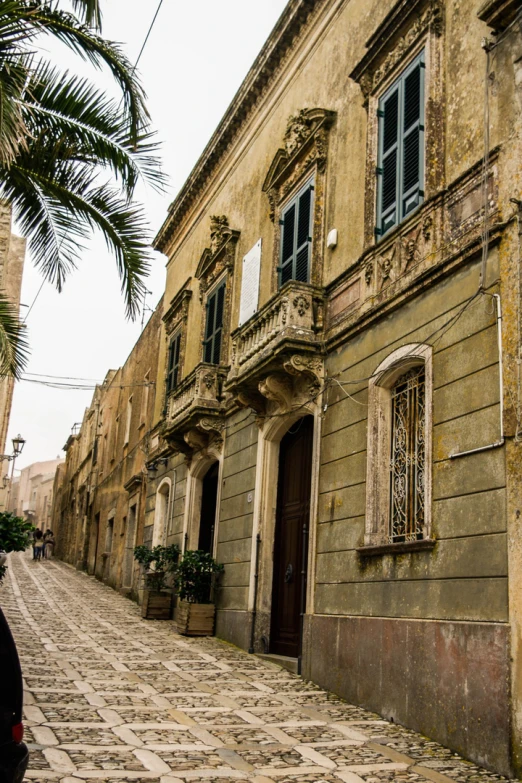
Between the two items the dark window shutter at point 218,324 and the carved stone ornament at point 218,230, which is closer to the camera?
the dark window shutter at point 218,324

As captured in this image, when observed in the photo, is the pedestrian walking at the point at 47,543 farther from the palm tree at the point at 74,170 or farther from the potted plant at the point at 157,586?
the palm tree at the point at 74,170

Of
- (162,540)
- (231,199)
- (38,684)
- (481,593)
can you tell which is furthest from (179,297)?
(481,593)

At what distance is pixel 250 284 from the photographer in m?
14.1

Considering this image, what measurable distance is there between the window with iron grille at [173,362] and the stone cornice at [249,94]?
3045 millimetres

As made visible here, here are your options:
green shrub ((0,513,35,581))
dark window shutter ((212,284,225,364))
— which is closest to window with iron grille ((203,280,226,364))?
dark window shutter ((212,284,225,364))

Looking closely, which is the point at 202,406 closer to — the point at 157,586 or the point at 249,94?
the point at 157,586

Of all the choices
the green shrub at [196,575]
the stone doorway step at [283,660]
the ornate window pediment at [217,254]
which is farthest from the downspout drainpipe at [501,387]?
the ornate window pediment at [217,254]

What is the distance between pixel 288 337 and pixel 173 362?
915 centimetres

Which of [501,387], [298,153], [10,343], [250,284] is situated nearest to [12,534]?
[10,343]

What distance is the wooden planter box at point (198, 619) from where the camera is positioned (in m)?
13.5

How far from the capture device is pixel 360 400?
31.2 feet

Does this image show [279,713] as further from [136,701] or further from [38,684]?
[38,684]

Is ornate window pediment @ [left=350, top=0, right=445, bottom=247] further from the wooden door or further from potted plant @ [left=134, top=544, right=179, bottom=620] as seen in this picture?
potted plant @ [left=134, top=544, right=179, bottom=620]

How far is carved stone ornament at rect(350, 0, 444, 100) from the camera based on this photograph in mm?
8820
